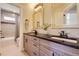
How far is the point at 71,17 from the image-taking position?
6.84ft

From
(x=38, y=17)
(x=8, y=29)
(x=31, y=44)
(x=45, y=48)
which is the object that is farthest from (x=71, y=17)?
(x=8, y=29)

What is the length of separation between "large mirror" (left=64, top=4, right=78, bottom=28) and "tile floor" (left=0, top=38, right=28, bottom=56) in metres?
0.87

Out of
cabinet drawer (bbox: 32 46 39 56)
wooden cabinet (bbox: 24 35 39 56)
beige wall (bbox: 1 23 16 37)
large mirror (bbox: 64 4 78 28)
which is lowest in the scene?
cabinet drawer (bbox: 32 46 39 56)

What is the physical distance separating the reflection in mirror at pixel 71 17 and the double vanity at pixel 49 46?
0.96ft

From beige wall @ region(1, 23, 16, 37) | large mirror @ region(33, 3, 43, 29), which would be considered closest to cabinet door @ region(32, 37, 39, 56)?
large mirror @ region(33, 3, 43, 29)

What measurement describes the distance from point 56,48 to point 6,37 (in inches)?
32.1

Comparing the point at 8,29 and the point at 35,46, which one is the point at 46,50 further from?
the point at 8,29

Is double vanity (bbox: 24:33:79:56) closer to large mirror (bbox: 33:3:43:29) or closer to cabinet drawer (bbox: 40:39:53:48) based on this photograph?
cabinet drawer (bbox: 40:39:53:48)

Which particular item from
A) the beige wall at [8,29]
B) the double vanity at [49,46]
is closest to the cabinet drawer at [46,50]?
the double vanity at [49,46]

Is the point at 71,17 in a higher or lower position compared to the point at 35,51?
higher

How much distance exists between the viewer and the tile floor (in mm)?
1931

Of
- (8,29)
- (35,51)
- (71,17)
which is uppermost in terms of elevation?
(71,17)

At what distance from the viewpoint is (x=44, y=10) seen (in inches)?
92.6

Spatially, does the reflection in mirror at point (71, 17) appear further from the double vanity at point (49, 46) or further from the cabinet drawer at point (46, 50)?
the cabinet drawer at point (46, 50)
